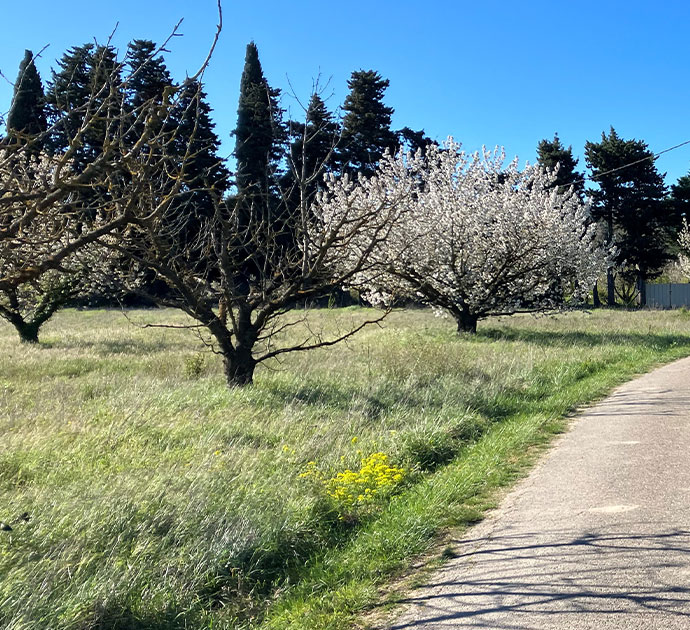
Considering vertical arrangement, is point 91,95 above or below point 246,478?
above

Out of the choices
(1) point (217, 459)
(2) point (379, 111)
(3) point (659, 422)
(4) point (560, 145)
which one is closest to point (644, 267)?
(4) point (560, 145)

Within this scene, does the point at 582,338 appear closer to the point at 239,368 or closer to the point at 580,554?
the point at 239,368

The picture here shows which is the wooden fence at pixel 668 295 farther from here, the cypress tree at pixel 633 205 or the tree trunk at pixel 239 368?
the tree trunk at pixel 239 368

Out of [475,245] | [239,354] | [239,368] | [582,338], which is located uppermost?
[475,245]

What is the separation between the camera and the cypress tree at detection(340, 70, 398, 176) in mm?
42531

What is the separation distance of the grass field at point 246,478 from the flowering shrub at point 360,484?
2cm

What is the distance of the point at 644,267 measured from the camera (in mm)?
46281

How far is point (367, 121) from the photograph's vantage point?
140 feet

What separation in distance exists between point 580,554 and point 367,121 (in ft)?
134

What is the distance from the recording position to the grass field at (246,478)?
159 inches

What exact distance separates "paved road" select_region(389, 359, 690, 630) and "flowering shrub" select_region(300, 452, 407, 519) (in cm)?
114

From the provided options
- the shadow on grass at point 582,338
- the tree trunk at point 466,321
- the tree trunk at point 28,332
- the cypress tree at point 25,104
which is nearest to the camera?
the cypress tree at point 25,104

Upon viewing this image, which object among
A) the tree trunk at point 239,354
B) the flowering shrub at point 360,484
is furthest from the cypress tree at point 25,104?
the tree trunk at point 239,354

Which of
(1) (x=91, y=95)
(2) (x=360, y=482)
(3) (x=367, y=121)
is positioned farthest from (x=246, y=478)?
(3) (x=367, y=121)
